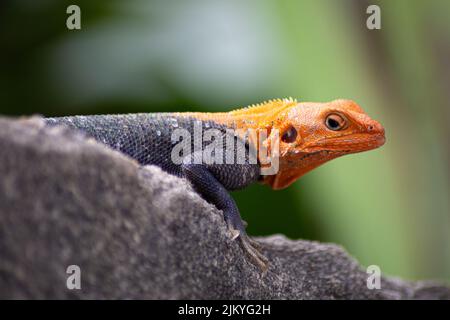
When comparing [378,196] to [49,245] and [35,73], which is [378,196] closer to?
[35,73]

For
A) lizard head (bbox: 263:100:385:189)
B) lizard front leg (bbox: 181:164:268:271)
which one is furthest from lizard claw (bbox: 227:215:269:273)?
lizard head (bbox: 263:100:385:189)

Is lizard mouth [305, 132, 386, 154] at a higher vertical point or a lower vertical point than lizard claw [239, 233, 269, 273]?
higher

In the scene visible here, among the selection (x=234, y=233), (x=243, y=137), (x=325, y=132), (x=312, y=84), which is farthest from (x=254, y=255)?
(x=312, y=84)

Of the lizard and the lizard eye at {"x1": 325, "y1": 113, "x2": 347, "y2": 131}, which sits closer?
the lizard

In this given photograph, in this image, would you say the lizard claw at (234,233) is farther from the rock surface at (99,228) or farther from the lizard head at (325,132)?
the lizard head at (325,132)

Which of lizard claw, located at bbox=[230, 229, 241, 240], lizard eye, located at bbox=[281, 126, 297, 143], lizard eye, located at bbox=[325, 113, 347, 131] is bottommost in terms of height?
lizard claw, located at bbox=[230, 229, 241, 240]

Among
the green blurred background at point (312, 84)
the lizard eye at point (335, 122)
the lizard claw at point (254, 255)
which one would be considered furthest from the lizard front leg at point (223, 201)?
the green blurred background at point (312, 84)

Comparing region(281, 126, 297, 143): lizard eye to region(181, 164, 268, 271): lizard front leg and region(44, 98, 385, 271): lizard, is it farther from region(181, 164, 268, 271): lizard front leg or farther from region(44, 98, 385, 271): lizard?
region(181, 164, 268, 271): lizard front leg
